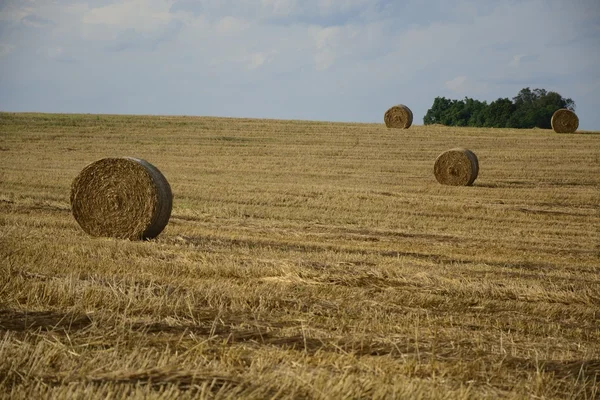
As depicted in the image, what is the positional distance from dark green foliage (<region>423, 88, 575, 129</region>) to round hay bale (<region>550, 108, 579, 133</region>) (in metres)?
12.0

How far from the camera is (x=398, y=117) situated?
1403 inches

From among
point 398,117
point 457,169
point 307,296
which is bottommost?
point 307,296

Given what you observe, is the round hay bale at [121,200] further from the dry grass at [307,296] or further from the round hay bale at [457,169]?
the round hay bale at [457,169]

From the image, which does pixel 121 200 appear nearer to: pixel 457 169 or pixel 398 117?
pixel 457 169

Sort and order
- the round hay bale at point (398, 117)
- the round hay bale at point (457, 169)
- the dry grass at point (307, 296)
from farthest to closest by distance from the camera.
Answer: the round hay bale at point (398, 117) < the round hay bale at point (457, 169) < the dry grass at point (307, 296)

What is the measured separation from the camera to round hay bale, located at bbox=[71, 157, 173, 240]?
11.1 meters

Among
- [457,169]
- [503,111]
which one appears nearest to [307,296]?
[457,169]

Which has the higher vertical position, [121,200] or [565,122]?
[565,122]

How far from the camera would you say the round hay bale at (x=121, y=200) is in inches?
438

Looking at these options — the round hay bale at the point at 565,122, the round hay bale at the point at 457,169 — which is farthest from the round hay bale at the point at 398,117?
the round hay bale at the point at 457,169

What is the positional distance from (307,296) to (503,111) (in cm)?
4657

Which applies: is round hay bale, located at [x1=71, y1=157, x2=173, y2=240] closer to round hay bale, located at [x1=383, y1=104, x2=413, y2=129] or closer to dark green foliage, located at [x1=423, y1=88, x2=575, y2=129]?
round hay bale, located at [x1=383, y1=104, x2=413, y2=129]

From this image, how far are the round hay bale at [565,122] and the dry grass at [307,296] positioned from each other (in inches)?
699

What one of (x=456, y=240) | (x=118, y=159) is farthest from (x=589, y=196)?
(x=118, y=159)
